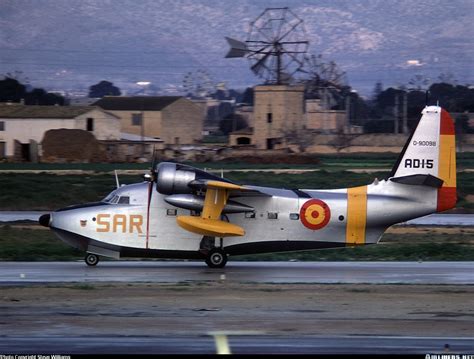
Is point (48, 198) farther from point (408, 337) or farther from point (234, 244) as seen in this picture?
point (408, 337)

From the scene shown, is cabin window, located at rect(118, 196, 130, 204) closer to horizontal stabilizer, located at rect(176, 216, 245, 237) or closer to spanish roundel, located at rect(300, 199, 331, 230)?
horizontal stabilizer, located at rect(176, 216, 245, 237)

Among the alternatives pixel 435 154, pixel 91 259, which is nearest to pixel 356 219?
pixel 435 154

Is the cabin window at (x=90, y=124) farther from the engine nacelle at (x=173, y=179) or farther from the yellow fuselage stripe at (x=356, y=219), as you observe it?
the yellow fuselage stripe at (x=356, y=219)

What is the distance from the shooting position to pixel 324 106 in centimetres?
12544

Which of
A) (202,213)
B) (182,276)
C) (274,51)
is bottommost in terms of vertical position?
(182,276)

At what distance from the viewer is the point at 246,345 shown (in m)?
14.7

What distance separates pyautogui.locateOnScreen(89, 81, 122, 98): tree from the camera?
188 m

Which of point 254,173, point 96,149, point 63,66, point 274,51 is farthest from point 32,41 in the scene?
point 254,173

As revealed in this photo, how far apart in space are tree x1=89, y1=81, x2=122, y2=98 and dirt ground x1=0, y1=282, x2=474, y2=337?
6623 inches

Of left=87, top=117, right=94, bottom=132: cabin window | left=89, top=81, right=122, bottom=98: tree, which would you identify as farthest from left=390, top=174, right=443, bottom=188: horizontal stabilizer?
left=89, top=81, right=122, bottom=98: tree

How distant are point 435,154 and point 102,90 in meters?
172

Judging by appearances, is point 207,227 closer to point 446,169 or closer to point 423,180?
point 423,180

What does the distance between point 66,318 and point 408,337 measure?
619 cm

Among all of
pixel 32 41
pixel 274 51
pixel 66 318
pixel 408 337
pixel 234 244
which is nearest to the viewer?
pixel 408 337
